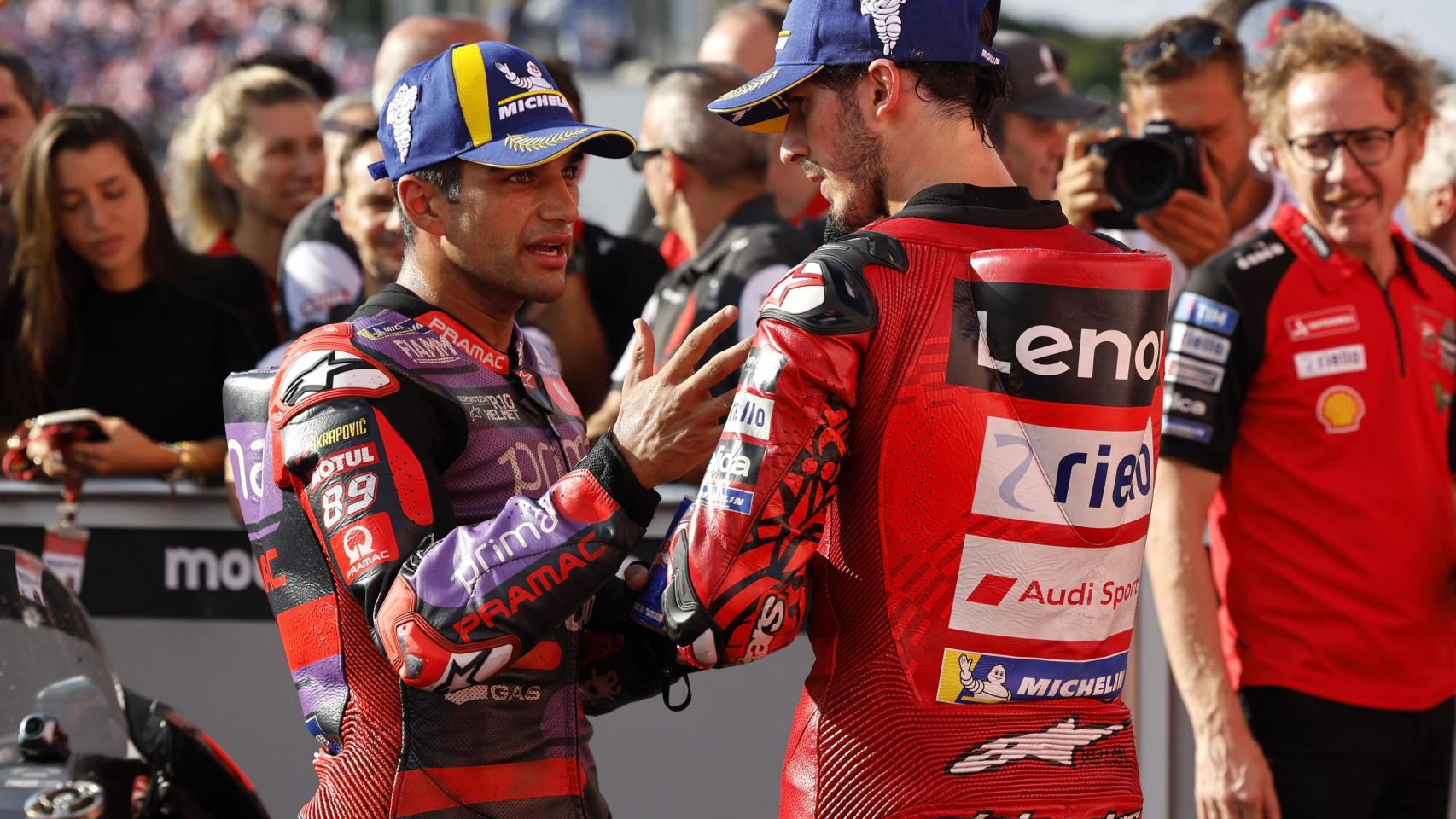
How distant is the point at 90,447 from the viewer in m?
4.18

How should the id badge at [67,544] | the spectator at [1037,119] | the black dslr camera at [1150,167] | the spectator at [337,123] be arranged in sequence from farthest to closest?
the spectator at [337,123] → the spectator at [1037,119] → the id badge at [67,544] → the black dslr camera at [1150,167]

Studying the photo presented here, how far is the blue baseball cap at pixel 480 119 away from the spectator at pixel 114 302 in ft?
7.00

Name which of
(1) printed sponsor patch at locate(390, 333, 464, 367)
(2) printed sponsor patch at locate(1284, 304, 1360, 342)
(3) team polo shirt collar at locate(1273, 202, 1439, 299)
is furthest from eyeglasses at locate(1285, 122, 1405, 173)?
(1) printed sponsor patch at locate(390, 333, 464, 367)

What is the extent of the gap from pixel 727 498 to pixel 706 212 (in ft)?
9.17

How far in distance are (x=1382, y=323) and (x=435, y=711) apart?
2.32 m

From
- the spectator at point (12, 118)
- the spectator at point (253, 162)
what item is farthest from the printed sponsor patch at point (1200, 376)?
the spectator at point (12, 118)

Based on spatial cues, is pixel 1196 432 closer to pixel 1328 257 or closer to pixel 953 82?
pixel 1328 257

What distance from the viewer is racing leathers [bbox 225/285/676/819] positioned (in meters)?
2.11

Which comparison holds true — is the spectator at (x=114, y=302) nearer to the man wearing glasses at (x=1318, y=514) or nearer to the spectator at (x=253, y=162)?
the spectator at (x=253, y=162)

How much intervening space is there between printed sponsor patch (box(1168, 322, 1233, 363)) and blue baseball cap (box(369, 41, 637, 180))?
1515 millimetres

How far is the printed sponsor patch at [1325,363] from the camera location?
136 inches

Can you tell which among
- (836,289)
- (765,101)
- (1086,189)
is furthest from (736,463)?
(1086,189)

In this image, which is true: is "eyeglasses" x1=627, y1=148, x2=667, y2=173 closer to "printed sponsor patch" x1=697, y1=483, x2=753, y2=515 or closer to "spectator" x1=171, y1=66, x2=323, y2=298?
"spectator" x1=171, y1=66, x2=323, y2=298

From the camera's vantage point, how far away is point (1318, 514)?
3.43 meters
